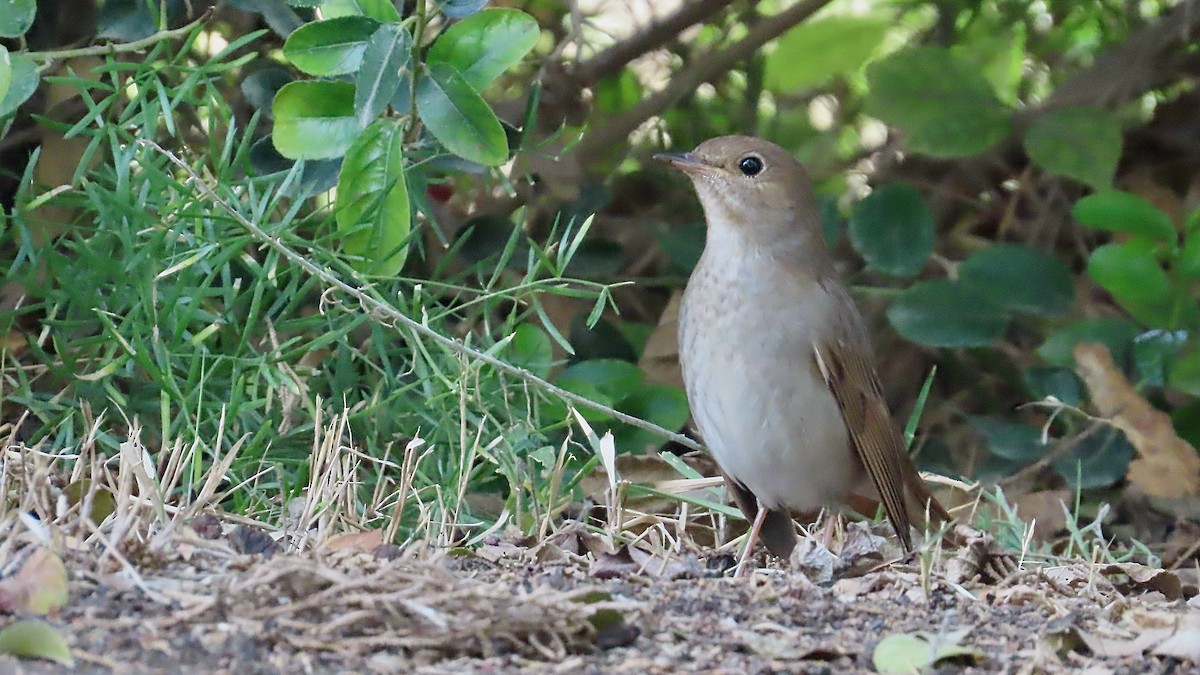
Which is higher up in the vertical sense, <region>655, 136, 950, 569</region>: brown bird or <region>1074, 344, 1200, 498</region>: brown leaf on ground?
<region>655, 136, 950, 569</region>: brown bird

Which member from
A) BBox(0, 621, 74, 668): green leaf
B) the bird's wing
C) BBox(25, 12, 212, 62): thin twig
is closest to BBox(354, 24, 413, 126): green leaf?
BBox(25, 12, 212, 62): thin twig

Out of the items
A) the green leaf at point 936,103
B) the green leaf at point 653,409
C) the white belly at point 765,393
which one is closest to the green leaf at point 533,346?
the green leaf at point 653,409

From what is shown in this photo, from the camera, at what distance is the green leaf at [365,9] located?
333 centimetres

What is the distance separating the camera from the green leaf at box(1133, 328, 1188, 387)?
4395 mm

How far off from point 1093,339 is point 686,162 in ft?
4.91

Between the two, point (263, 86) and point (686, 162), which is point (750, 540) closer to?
point (686, 162)

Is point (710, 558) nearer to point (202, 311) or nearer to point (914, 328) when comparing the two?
point (202, 311)

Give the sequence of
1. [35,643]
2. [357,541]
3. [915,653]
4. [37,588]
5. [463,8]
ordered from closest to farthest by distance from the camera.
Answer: [35,643]
[37,588]
[915,653]
[357,541]
[463,8]

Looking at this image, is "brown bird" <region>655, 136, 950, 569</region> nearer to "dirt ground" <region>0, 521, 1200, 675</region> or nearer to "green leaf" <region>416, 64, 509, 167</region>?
"green leaf" <region>416, 64, 509, 167</region>

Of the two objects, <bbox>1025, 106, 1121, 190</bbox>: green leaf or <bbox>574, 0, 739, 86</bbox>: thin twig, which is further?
<bbox>574, 0, 739, 86</bbox>: thin twig

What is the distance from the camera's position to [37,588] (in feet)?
6.55

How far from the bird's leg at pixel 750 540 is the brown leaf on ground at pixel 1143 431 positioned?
1247mm

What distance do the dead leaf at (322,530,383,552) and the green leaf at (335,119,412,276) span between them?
958mm

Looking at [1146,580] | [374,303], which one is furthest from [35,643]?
[1146,580]
